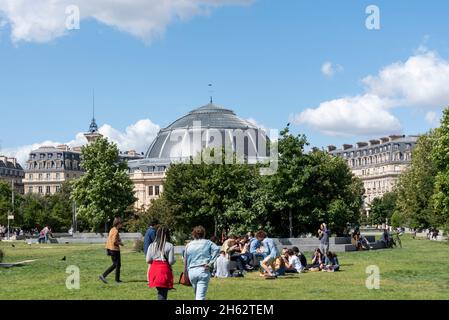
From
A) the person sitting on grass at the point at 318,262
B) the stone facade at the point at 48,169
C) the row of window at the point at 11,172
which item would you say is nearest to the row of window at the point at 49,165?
the stone facade at the point at 48,169

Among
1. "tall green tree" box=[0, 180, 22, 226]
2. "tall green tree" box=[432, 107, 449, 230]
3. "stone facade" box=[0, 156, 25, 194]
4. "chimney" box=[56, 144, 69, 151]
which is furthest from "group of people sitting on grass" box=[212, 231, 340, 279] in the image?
"chimney" box=[56, 144, 69, 151]

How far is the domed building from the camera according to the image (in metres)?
154

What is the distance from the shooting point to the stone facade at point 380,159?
531 ft

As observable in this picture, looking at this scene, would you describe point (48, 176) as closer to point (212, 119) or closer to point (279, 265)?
point (212, 119)

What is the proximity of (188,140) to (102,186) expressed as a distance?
3311 inches

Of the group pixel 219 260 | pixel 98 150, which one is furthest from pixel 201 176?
pixel 219 260

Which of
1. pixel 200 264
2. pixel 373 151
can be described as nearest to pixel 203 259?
pixel 200 264

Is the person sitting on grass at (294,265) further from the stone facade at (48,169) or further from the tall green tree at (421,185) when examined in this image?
the stone facade at (48,169)

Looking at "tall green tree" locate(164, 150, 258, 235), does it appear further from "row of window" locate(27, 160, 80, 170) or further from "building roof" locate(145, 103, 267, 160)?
"row of window" locate(27, 160, 80, 170)

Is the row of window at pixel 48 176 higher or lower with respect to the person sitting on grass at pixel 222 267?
higher

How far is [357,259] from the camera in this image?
115 feet

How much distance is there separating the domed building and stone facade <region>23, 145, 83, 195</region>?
90.0ft

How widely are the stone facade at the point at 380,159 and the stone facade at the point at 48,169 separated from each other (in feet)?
224
